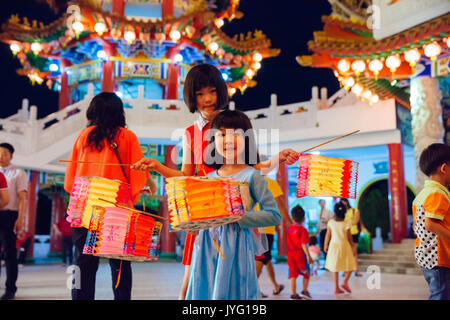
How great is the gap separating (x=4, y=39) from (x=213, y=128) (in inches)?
550

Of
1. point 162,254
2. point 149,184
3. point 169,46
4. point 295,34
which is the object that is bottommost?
point 162,254

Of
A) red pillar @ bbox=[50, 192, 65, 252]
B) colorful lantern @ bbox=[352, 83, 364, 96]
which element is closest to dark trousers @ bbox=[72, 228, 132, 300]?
colorful lantern @ bbox=[352, 83, 364, 96]

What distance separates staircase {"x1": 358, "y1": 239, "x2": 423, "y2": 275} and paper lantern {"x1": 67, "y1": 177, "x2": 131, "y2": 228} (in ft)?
27.6

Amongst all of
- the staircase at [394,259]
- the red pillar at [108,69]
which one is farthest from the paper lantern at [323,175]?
the red pillar at [108,69]

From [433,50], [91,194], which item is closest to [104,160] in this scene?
[91,194]

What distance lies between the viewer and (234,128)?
2223 mm

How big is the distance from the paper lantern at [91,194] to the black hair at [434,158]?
1911mm

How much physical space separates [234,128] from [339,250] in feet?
15.3

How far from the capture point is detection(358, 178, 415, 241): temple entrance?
1467 cm

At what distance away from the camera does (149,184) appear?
321cm

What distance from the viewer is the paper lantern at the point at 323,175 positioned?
234 centimetres

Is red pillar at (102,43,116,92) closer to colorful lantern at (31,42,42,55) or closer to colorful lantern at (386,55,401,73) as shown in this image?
colorful lantern at (31,42,42,55)

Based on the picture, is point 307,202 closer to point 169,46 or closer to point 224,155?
point 169,46
